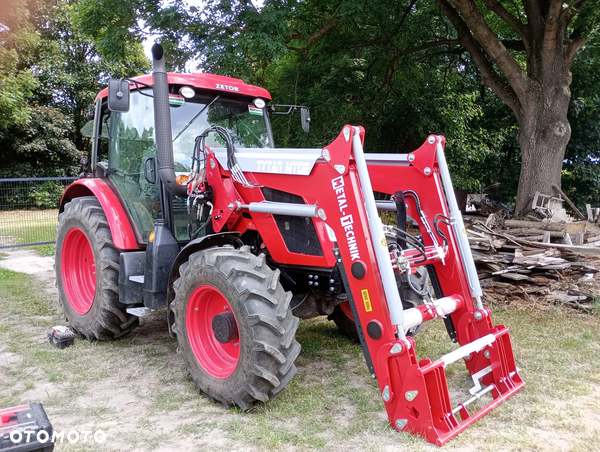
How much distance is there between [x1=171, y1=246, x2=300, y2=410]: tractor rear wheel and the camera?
3184mm

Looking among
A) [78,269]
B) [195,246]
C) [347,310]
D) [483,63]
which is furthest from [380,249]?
[483,63]

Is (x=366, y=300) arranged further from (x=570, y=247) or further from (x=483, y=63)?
(x=483, y=63)

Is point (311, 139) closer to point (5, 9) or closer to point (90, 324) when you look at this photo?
point (90, 324)

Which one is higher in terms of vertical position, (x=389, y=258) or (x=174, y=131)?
(x=174, y=131)

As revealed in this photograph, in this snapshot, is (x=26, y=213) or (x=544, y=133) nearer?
(x=544, y=133)

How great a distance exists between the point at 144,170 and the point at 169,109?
28.4 inches

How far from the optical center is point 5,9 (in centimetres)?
62

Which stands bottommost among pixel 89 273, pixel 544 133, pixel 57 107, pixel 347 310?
pixel 347 310

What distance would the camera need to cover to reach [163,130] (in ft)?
12.7

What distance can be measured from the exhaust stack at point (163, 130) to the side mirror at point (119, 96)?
215 millimetres

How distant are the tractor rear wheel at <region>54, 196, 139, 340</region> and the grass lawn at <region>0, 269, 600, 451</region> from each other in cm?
21

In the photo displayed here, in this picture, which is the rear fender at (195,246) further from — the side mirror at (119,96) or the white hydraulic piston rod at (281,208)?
the side mirror at (119,96)

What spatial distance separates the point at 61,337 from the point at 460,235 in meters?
3.59

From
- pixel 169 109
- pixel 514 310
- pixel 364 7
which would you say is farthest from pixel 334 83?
pixel 169 109
